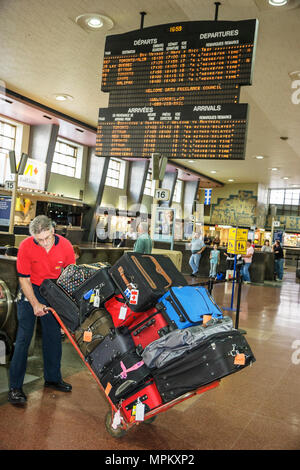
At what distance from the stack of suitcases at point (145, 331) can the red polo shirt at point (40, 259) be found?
37 cm

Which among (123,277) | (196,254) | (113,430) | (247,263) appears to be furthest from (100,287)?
(196,254)

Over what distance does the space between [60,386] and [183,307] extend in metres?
1.65

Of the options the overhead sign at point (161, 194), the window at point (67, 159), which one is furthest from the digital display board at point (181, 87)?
the window at point (67, 159)

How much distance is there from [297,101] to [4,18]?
7621 mm

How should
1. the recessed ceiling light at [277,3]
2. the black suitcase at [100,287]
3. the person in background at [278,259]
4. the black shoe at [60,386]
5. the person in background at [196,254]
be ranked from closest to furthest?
the black suitcase at [100,287] → the black shoe at [60,386] → the recessed ceiling light at [277,3] → the person in background at [196,254] → the person in background at [278,259]

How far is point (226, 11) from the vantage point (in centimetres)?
659

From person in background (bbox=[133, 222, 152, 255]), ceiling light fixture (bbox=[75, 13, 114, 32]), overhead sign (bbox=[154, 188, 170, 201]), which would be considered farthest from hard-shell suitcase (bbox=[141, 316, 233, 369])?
ceiling light fixture (bbox=[75, 13, 114, 32])

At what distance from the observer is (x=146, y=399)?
2.50m

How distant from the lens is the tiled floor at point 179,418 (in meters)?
2.72

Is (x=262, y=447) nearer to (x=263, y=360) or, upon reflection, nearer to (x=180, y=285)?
(x=180, y=285)

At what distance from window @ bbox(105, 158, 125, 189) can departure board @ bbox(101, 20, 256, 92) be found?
18.9 meters

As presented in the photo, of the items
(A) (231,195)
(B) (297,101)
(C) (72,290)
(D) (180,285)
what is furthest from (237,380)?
(A) (231,195)

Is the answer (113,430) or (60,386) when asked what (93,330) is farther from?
(60,386)

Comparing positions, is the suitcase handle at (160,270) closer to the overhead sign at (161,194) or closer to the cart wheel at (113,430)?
the cart wheel at (113,430)
